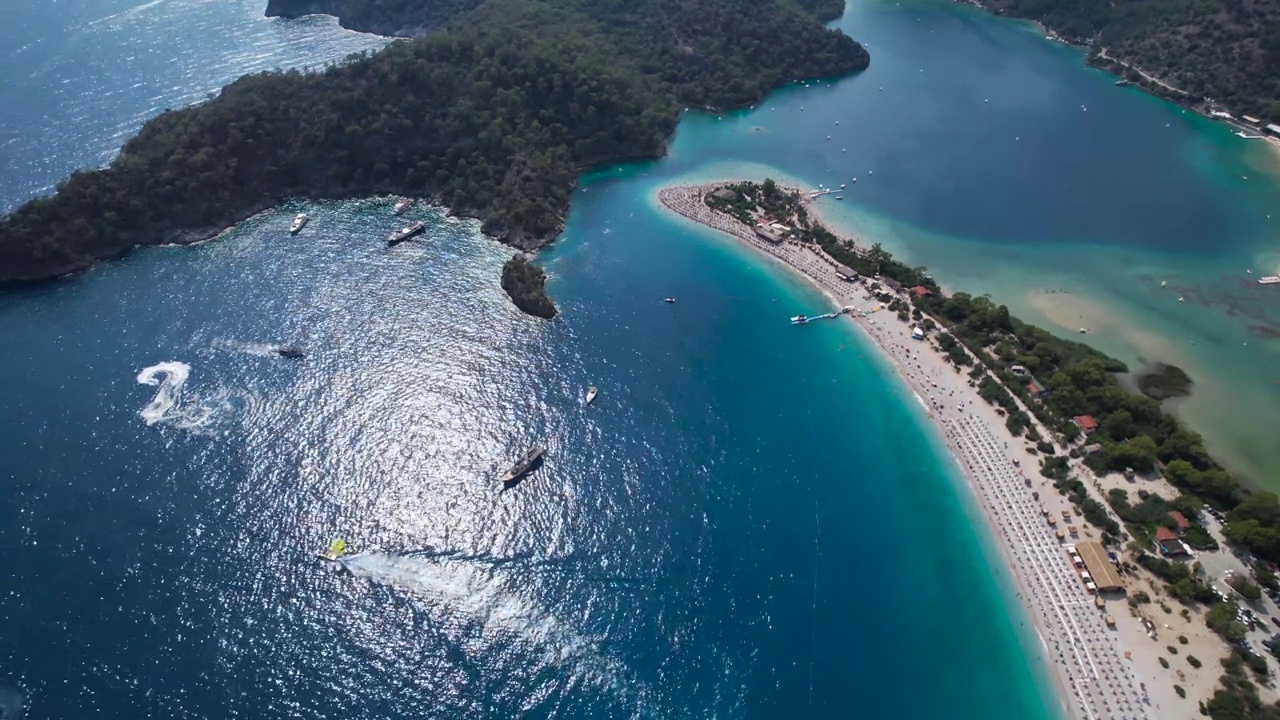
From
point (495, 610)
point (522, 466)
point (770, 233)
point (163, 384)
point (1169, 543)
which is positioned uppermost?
point (770, 233)

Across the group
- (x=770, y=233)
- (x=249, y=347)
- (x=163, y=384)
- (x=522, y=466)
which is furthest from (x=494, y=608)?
(x=770, y=233)

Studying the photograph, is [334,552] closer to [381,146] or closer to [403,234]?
[403,234]

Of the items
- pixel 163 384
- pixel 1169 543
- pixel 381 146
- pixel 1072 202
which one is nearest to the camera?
pixel 1169 543

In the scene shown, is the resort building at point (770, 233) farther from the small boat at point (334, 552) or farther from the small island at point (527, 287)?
the small boat at point (334, 552)

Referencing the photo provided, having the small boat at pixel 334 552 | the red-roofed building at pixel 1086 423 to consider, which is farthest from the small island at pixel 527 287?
the red-roofed building at pixel 1086 423

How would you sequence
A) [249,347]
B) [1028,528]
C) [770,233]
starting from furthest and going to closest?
[770,233], [249,347], [1028,528]

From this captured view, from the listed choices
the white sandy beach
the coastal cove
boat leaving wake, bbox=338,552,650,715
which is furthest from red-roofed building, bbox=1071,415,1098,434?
boat leaving wake, bbox=338,552,650,715
